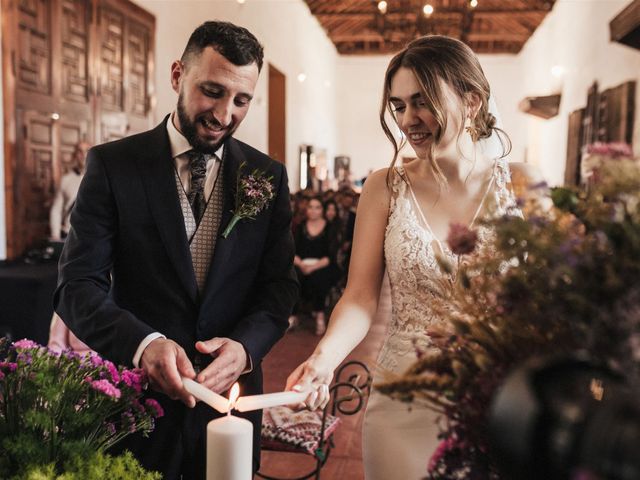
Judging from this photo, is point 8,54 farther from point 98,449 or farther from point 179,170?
point 98,449

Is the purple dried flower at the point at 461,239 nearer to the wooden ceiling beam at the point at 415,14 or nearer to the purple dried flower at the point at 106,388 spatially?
the purple dried flower at the point at 106,388

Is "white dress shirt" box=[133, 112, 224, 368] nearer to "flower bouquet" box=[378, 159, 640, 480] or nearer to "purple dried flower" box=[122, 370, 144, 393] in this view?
"purple dried flower" box=[122, 370, 144, 393]

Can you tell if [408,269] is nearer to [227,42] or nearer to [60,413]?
[227,42]

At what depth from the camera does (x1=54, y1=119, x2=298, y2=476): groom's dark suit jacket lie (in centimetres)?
175

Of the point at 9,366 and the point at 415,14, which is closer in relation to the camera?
the point at 9,366

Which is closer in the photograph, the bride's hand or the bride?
the bride's hand

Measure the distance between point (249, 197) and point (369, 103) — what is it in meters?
18.9

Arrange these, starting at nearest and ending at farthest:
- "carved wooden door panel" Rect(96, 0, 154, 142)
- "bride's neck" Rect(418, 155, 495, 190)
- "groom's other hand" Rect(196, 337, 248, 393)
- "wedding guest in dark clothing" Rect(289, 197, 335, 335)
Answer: "groom's other hand" Rect(196, 337, 248, 393) < "bride's neck" Rect(418, 155, 495, 190) < "carved wooden door panel" Rect(96, 0, 154, 142) < "wedding guest in dark clothing" Rect(289, 197, 335, 335)

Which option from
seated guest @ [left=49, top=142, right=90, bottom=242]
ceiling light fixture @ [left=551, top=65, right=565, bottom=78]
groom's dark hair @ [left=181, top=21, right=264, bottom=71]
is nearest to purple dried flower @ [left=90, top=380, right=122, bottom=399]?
groom's dark hair @ [left=181, top=21, right=264, bottom=71]

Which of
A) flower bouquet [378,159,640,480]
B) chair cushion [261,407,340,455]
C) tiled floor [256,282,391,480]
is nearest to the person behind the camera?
flower bouquet [378,159,640,480]

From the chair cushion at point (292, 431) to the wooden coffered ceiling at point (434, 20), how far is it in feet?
38.8

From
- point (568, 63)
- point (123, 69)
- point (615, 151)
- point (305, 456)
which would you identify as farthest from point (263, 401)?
point (568, 63)

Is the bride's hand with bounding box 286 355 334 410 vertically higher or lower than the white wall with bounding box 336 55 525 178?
lower

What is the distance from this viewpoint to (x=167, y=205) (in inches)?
71.2
